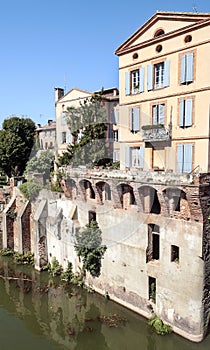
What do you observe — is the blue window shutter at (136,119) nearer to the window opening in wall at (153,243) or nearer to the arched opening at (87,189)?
the arched opening at (87,189)

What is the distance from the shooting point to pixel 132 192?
56.9ft

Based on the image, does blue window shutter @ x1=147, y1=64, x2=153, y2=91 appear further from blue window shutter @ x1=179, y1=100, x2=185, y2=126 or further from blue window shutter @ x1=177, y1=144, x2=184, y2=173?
blue window shutter @ x1=177, y1=144, x2=184, y2=173

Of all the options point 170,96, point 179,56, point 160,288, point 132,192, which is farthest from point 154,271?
point 179,56

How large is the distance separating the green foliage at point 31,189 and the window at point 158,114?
12508 mm

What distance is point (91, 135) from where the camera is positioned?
22.7m

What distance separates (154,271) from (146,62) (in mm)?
13236

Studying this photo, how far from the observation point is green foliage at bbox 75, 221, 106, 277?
62.7 ft

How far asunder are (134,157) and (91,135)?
15.1ft

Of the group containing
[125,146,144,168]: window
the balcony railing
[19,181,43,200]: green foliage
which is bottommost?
[19,181,43,200]: green foliage

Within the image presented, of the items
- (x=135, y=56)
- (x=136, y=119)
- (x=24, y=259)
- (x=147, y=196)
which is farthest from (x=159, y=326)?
(x=135, y=56)

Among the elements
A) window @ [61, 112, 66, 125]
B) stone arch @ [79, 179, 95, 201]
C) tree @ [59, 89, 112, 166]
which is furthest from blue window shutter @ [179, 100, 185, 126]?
window @ [61, 112, 66, 125]

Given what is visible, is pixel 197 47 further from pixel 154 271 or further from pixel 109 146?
pixel 154 271

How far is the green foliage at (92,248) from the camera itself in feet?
62.7

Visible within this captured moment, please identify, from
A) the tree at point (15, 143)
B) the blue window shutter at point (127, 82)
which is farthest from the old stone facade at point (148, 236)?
the tree at point (15, 143)
